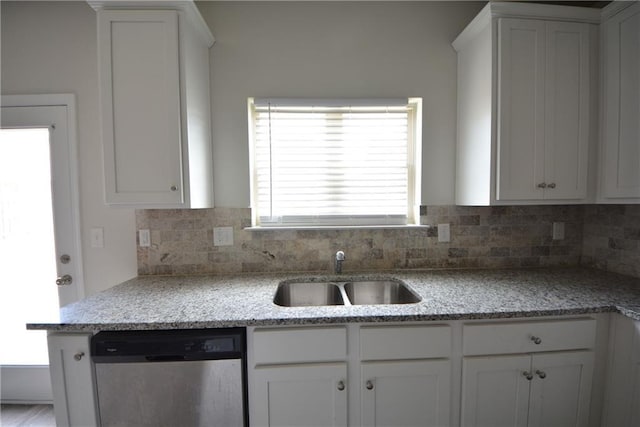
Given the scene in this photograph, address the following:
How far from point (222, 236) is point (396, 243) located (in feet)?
3.87

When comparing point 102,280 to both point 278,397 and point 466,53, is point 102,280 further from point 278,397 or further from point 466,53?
point 466,53

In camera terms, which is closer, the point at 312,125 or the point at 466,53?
the point at 466,53

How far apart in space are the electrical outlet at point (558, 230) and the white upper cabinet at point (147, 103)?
7.80 feet

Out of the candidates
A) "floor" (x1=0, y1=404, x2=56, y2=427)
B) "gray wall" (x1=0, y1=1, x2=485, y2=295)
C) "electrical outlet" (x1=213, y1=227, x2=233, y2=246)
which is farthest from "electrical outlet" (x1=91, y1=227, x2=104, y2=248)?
"floor" (x1=0, y1=404, x2=56, y2=427)

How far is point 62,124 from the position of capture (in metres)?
1.64

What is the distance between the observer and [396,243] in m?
1.75

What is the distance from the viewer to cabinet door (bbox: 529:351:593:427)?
1.17m

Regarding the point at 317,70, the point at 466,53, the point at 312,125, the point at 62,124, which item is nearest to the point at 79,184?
the point at 62,124

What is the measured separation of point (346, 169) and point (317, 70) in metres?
0.68

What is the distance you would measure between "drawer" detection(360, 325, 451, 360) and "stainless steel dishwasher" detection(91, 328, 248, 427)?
548mm

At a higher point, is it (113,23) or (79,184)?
(113,23)

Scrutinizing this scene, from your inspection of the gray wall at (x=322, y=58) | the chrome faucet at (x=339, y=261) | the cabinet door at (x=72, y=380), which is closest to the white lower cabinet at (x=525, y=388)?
the chrome faucet at (x=339, y=261)

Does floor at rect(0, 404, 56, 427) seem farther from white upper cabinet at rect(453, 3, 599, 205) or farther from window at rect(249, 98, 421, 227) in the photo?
white upper cabinet at rect(453, 3, 599, 205)

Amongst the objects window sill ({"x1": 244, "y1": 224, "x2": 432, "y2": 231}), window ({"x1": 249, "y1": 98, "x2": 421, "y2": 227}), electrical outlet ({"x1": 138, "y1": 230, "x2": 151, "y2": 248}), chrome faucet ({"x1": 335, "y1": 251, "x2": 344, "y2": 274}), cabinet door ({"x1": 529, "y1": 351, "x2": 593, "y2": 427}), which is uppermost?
window ({"x1": 249, "y1": 98, "x2": 421, "y2": 227})
